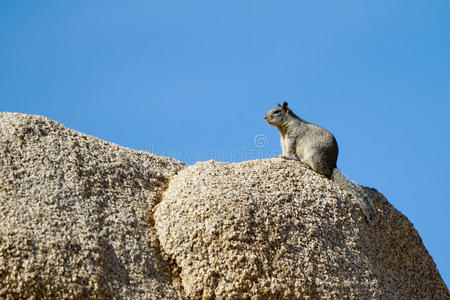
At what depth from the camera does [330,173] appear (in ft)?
31.3

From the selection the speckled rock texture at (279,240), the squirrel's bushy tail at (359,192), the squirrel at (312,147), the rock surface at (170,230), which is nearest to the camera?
the rock surface at (170,230)

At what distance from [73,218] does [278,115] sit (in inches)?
216

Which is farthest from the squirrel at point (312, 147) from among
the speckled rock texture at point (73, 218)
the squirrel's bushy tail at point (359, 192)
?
the speckled rock texture at point (73, 218)

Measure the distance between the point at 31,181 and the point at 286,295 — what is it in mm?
3489

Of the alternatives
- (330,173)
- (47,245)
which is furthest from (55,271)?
(330,173)

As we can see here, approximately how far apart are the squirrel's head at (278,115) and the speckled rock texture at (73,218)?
11.3ft

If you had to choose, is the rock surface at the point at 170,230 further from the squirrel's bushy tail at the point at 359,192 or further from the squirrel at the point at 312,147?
the squirrel at the point at 312,147

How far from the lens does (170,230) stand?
722 centimetres

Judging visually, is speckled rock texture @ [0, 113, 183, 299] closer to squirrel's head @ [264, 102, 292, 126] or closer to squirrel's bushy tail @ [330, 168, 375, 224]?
squirrel's bushy tail @ [330, 168, 375, 224]

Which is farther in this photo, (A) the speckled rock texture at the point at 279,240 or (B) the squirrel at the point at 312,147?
(B) the squirrel at the point at 312,147

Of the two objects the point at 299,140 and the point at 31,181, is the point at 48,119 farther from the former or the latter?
the point at 299,140

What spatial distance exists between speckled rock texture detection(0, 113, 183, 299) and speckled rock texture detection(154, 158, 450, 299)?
1.14 ft

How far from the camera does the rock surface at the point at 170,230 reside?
21.1 ft

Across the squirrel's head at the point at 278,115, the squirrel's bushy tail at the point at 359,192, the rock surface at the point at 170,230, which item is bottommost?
the rock surface at the point at 170,230
